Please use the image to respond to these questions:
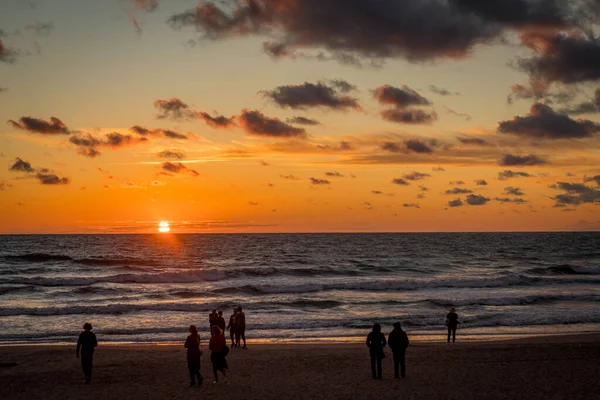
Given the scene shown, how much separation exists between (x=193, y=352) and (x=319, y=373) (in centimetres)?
436

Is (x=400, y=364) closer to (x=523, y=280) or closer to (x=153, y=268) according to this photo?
(x=523, y=280)

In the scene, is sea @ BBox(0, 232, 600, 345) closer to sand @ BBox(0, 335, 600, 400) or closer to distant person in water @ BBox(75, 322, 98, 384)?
sand @ BBox(0, 335, 600, 400)

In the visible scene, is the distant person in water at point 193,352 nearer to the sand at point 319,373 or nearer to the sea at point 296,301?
the sand at point 319,373

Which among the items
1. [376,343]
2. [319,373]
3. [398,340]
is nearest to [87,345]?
[319,373]

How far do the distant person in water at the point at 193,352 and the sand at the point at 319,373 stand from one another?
362 millimetres

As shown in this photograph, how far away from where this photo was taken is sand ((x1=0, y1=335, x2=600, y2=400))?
1594 centimetres

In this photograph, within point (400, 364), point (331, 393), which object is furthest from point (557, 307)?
point (331, 393)

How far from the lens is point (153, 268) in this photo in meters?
70.7

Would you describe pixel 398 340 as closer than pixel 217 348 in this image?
No

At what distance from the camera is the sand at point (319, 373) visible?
52.3ft

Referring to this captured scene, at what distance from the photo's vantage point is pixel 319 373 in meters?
18.5

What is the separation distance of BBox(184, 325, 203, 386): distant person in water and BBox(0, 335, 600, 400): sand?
0.36m

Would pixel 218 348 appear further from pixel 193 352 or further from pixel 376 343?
pixel 376 343

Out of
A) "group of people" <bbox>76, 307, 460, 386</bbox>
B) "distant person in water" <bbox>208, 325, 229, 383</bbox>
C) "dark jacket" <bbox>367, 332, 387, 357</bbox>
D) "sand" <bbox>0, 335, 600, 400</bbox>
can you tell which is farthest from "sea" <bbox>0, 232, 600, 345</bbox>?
"distant person in water" <bbox>208, 325, 229, 383</bbox>
